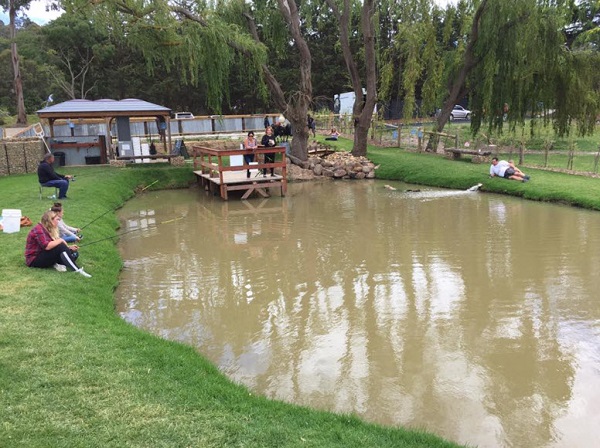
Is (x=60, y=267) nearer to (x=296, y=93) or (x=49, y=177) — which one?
(x=49, y=177)

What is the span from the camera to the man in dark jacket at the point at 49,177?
40.2 ft

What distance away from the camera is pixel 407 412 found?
4660mm

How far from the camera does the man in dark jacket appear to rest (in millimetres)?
12242

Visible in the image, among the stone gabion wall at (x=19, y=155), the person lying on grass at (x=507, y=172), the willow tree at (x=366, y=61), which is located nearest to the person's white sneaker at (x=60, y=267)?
the stone gabion wall at (x=19, y=155)

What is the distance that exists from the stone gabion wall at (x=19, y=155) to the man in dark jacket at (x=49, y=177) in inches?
253

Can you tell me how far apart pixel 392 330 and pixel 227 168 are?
10.3 m

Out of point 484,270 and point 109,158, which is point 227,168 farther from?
point 484,270

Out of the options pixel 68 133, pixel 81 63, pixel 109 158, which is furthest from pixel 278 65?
pixel 109 158

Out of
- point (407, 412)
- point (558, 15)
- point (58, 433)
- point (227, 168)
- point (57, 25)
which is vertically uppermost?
point (57, 25)

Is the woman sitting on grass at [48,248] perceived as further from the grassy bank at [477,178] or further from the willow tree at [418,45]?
the willow tree at [418,45]

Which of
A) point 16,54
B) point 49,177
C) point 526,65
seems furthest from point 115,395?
point 16,54

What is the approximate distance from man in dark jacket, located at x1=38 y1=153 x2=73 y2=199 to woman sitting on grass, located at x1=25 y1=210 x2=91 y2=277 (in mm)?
5310

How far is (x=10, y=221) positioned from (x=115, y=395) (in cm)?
622

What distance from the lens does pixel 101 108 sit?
19141 mm
